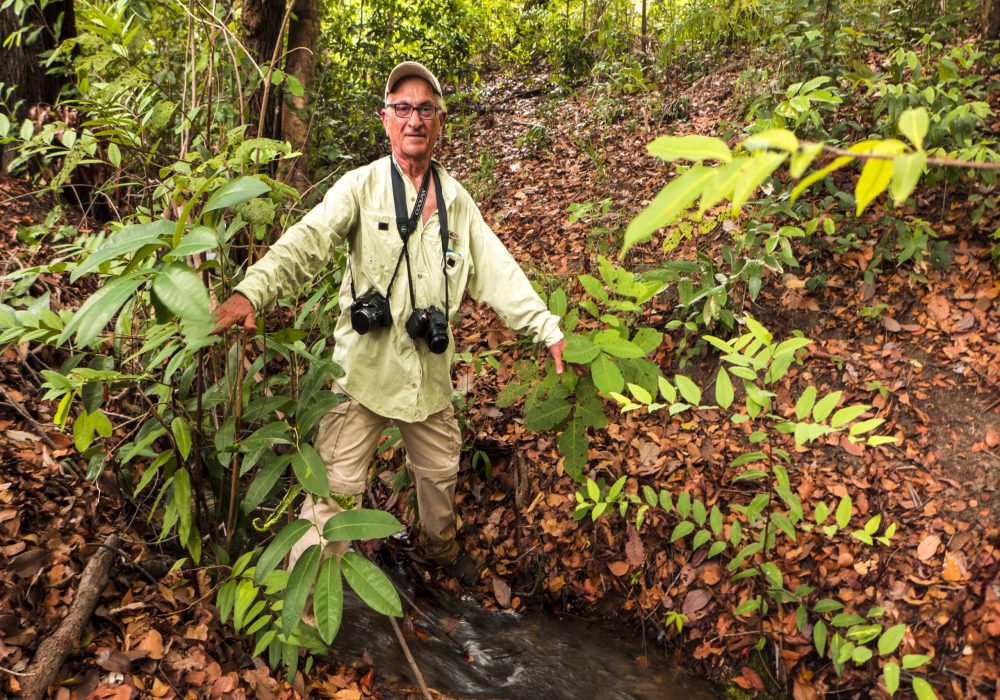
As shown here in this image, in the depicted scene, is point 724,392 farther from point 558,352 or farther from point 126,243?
point 126,243

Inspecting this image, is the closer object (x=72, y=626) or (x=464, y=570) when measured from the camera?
(x=72, y=626)

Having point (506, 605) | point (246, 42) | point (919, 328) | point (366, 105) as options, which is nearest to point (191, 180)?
point (506, 605)

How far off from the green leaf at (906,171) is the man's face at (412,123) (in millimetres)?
2406

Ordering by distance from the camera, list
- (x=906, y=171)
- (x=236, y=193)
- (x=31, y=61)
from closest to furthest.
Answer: (x=906, y=171) < (x=236, y=193) < (x=31, y=61)

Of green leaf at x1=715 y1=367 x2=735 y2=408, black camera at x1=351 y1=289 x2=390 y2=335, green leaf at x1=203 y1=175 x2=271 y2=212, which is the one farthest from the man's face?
green leaf at x1=715 y1=367 x2=735 y2=408

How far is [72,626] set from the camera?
2.22 meters

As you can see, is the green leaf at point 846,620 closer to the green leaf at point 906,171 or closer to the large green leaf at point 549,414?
the large green leaf at point 549,414

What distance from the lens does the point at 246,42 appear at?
492 centimetres

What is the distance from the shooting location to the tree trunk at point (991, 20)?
4.88m

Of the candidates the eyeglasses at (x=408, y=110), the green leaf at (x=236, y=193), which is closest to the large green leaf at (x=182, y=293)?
the green leaf at (x=236, y=193)

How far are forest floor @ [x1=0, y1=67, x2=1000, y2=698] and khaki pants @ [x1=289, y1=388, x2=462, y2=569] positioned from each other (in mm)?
413

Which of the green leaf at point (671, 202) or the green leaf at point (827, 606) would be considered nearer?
the green leaf at point (671, 202)

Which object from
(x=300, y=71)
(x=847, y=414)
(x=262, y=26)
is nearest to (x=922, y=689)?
(x=847, y=414)

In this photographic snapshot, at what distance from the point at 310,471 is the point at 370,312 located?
98cm
